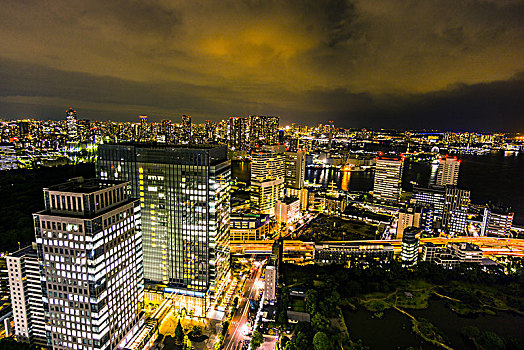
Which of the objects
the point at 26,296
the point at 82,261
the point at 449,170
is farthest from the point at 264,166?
the point at 82,261

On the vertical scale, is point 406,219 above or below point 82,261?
below

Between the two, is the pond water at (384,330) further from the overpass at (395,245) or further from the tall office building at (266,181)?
the tall office building at (266,181)

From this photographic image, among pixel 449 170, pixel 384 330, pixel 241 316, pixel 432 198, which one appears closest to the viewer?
pixel 384 330

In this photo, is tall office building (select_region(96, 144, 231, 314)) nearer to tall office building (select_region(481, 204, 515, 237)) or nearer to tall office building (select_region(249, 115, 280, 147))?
tall office building (select_region(481, 204, 515, 237))

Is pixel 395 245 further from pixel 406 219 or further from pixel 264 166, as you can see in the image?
pixel 264 166

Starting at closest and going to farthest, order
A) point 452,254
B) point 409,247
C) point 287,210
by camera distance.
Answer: point 409,247 → point 452,254 → point 287,210

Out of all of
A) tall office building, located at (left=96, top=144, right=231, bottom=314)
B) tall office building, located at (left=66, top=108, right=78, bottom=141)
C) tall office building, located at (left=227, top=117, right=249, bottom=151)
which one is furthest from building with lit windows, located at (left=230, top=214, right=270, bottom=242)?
tall office building, located at (left=227, top=117, right=249, bottom=151)

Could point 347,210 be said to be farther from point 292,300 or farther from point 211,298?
point 211,298

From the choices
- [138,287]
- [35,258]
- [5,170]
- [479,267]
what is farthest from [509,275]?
[5,170]
